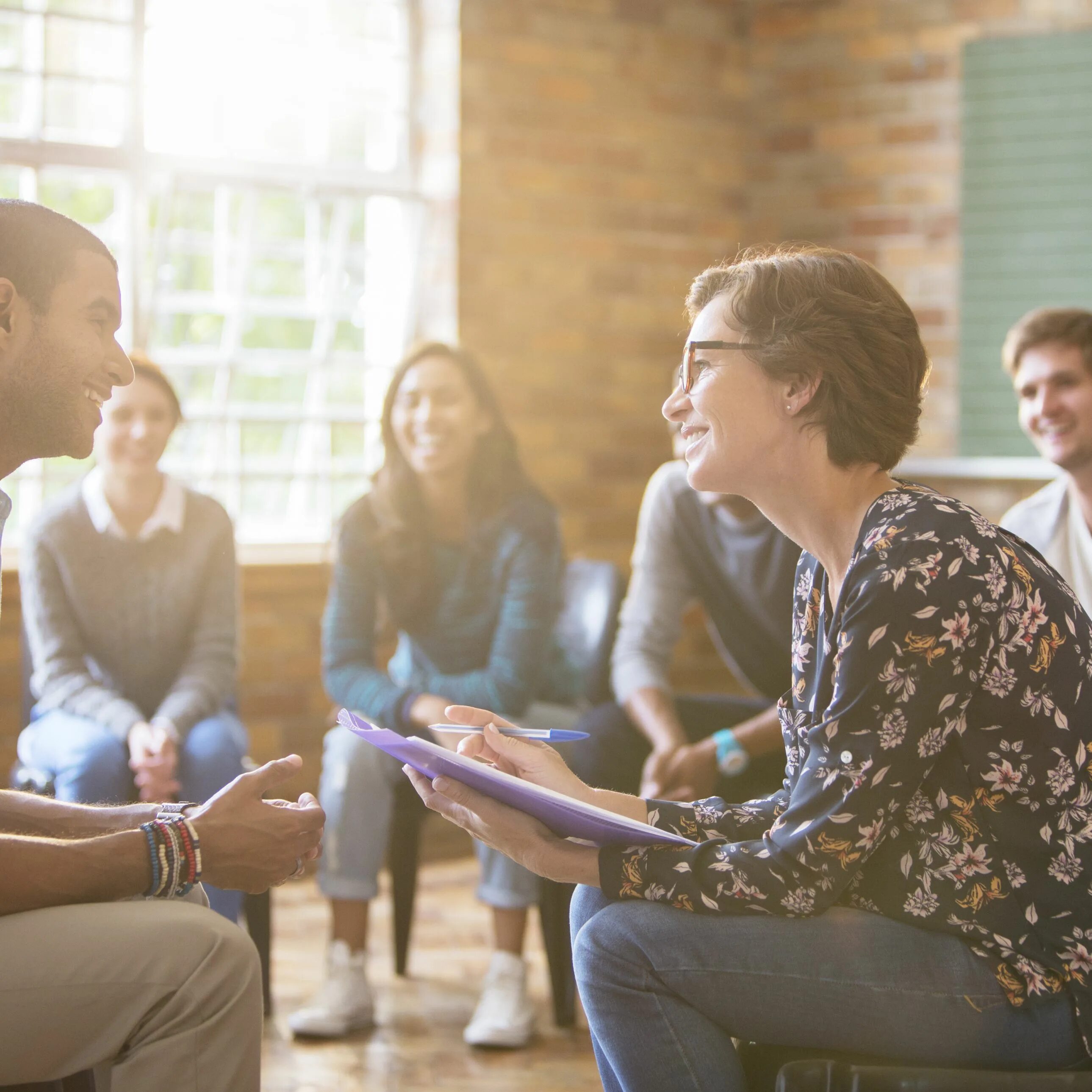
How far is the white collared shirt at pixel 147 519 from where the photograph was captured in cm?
286

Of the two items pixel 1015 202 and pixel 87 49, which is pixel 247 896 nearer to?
pixel 87 49

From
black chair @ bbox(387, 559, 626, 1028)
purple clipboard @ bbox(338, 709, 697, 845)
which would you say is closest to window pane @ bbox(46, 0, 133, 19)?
black chair @ bbox(387, 559, 626, 1028)

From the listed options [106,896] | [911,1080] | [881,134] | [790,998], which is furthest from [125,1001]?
[881,134]

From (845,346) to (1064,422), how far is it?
1189 millimetres

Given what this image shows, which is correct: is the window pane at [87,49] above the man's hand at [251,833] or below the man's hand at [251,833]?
above

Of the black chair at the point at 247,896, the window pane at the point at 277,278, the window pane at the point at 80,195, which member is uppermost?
the window pane at the point at 80,195

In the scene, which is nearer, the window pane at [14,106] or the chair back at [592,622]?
the chair back at [592,622]

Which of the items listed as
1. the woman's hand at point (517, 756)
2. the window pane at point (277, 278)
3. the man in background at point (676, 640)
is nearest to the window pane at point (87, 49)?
the window pane at point (277, 278)

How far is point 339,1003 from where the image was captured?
2654 millimetres

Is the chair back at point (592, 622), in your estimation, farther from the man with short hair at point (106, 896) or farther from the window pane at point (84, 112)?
the window pane at point (84, 112)

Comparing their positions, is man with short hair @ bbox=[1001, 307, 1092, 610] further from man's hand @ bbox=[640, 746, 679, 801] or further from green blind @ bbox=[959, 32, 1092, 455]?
green blind @ bbox=[959, 32, 1092, 455]

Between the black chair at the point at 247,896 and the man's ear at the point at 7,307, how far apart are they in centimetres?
117

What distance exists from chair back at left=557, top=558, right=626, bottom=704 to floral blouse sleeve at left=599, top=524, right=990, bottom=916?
5.48ft

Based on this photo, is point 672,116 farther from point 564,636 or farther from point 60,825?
point 60,825
